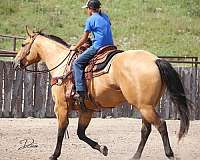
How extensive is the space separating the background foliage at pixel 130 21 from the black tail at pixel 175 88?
17.7 metres

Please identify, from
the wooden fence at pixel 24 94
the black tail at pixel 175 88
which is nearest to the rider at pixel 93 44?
the black tail at pixel 175 88

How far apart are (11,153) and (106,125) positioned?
418 centimetres

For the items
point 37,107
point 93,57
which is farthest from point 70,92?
point 37,107

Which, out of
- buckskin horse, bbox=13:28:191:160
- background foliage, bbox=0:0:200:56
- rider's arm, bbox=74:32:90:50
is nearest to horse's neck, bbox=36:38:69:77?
buckskin horse, bbox=13:28:191:160

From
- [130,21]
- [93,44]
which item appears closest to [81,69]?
[93,44]

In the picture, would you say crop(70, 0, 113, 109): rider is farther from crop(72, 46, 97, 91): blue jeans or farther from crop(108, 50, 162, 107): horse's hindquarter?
crop(108, 50, 162, 107): horse's hindquarter

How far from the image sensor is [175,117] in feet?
47.9

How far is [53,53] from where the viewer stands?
9070mm

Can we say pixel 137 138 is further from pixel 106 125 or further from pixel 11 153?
pixel 11 153

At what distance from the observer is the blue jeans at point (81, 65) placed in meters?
8.21

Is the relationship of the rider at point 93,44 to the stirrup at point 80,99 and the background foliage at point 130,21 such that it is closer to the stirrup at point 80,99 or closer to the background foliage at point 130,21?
the stirrup at point 80,99

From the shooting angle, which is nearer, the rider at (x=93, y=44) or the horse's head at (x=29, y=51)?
the rider at (x=93, y=44)

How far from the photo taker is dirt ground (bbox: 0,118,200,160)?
8.77m

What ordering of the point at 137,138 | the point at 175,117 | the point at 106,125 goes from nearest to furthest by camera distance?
the point at 137,138, the point at 106,125, the point at 175,117
